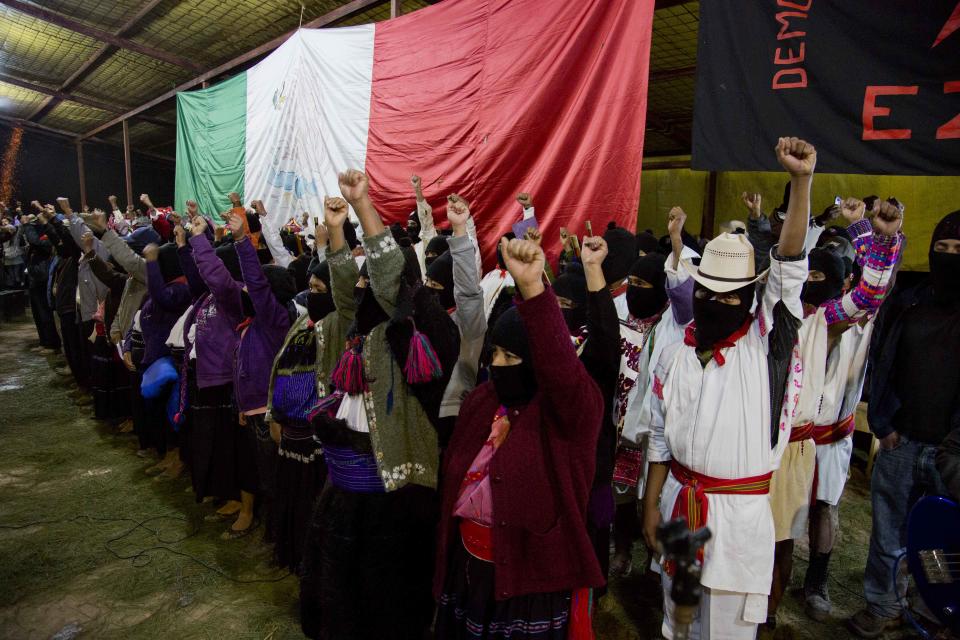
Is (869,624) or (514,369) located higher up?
(514,369)

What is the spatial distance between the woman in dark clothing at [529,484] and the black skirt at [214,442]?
8.32ft

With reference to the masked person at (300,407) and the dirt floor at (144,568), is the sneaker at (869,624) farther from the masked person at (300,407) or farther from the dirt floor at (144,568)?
the masked person at (300,407)

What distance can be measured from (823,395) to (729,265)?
4.65 ft

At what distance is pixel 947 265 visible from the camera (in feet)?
7.95

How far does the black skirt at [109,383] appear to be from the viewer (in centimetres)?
562

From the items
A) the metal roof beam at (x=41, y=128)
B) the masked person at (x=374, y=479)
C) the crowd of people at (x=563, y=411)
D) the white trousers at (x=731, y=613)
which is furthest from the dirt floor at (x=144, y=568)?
the metal roof beam at (x=41, y=128)

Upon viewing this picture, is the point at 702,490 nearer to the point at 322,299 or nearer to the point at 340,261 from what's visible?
the point at 340,261

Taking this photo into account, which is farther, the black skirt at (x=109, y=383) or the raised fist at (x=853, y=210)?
the black skirt at (x=109, y=383)

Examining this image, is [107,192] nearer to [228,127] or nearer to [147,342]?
[228,127]

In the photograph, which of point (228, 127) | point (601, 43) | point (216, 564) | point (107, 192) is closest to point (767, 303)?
point (601, 43)

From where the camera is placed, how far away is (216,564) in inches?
134

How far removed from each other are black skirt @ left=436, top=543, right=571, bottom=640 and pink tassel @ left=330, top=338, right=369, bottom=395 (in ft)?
2.52

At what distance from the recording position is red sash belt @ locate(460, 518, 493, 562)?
182cm

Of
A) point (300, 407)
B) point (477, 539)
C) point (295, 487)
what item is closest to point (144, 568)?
point (295, 487)
